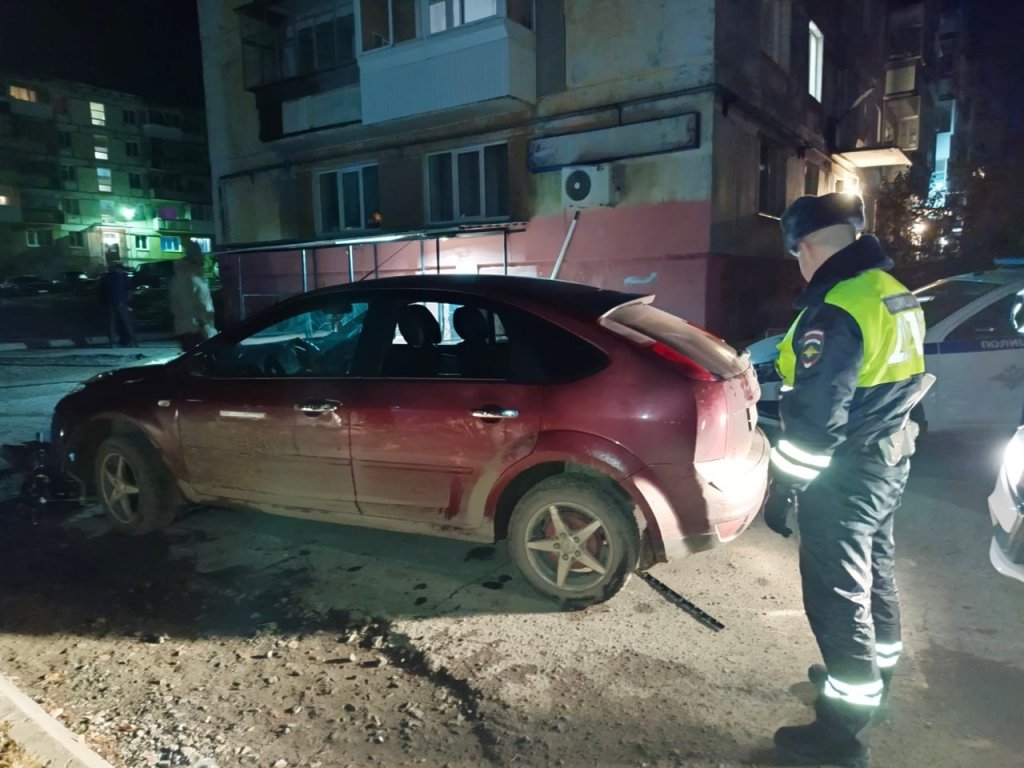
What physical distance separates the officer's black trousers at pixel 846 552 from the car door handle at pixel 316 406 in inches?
93.4

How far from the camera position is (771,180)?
41.6ft

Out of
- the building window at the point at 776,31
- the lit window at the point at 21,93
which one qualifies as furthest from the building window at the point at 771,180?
the lit window at the point at 21,93

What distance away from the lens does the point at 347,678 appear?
115 inches

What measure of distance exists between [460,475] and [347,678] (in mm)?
1068

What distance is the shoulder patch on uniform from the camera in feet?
7.55

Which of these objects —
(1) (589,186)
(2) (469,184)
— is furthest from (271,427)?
(2) (469,184)

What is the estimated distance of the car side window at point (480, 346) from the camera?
11.1 feet

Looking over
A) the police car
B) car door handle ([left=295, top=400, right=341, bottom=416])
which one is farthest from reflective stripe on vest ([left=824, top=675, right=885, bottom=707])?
the police car

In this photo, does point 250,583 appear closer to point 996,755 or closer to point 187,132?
point 996,755

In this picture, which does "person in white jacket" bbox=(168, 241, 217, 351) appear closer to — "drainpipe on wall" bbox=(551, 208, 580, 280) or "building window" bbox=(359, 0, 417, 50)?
"drainpipe on wall" bbox=(551, 208, 580, 280)

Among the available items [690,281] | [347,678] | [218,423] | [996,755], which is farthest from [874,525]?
[690,281]

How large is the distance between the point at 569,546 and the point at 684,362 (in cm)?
104

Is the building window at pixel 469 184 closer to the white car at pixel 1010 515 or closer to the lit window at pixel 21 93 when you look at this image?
the white car at pixel 1010 515

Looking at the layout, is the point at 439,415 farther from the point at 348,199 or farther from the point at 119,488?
the point at 348,199
